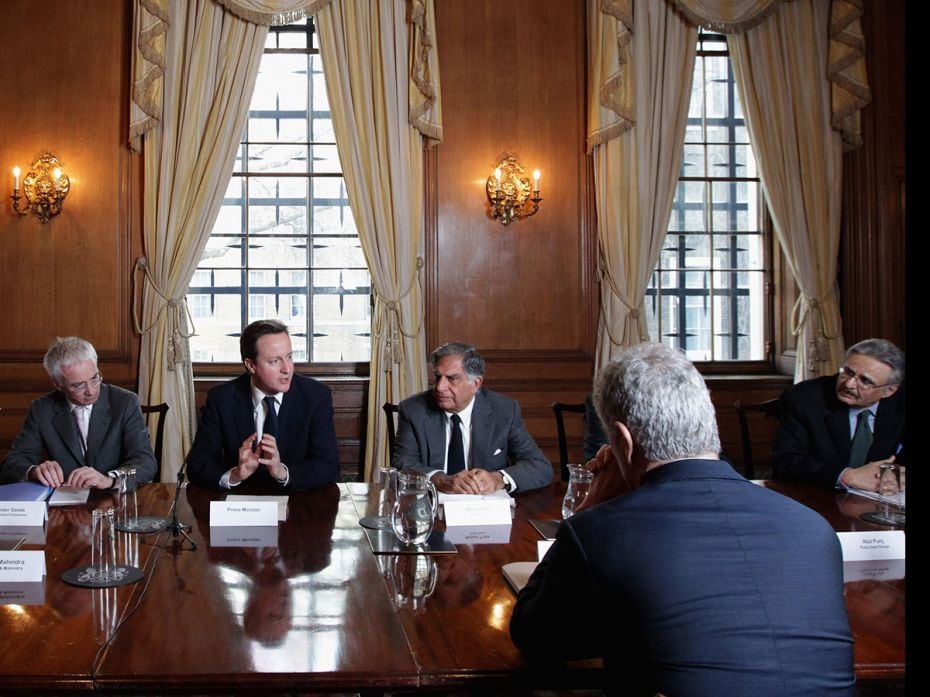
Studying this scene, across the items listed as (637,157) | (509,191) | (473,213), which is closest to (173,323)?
(473,213)

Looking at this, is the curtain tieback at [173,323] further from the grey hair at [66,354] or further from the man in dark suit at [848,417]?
the man in dark suit at [848,417]

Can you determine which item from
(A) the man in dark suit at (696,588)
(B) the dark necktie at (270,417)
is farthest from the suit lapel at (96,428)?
(A) the man in dark suit at (696,588)

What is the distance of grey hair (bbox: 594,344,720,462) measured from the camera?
1646 millimetres

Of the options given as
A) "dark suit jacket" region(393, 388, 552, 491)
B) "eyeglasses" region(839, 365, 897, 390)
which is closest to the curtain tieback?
"dark suit jacket" region(393, 388, 552, 491)

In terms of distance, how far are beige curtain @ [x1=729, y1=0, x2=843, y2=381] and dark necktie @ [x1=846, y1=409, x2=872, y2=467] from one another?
2473 millimetres

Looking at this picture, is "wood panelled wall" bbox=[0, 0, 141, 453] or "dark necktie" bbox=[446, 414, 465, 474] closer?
"dark necktie" bbox=[446, 414, 465, 474]

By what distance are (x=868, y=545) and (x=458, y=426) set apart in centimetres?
175

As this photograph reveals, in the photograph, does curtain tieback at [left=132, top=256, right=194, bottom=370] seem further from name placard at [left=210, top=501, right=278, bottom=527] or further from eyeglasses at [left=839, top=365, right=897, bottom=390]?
eyeglasses at [left=839, top=365, right=897, bottom=390]

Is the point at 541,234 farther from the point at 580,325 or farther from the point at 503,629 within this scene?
the point at 503,629

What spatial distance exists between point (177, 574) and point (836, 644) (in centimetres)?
149

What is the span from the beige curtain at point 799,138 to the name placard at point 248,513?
4.46m

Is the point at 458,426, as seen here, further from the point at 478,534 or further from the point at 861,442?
the point at 861,442

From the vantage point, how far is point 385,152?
19.4 feet

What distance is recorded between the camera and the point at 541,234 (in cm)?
614
